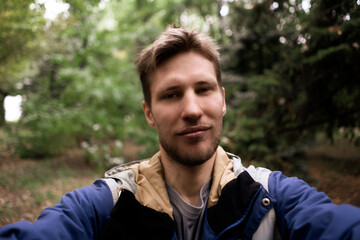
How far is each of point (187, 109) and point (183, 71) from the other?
0.38 meters

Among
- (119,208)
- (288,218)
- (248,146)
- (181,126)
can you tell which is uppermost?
(181,126)

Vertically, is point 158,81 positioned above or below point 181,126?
above

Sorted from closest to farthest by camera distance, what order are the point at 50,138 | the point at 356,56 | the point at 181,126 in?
the point at 181,126 < the point at 356,56 < the point at 50,138

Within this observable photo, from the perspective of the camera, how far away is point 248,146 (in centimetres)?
536

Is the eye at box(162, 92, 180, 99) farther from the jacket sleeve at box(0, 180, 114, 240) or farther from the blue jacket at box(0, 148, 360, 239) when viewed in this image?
the jacket sleeve at box(0, 180, 114, 240)

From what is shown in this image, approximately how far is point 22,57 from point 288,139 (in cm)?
615

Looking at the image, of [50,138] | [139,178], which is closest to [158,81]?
[139,178]

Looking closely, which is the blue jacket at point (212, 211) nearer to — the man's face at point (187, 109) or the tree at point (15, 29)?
the man's face at point (187, 109)

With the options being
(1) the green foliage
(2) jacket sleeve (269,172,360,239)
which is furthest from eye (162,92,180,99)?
(1) the green foliage

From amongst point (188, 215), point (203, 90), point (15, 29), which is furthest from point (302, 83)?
point (15, 29)

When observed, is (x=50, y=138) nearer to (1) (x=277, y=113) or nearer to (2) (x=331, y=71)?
(1) (x=277, y=113)

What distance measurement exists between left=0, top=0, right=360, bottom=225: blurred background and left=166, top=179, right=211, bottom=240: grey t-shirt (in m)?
1.55

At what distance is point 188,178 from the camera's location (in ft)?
6.55

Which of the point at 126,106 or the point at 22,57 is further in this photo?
the point at 126,106
